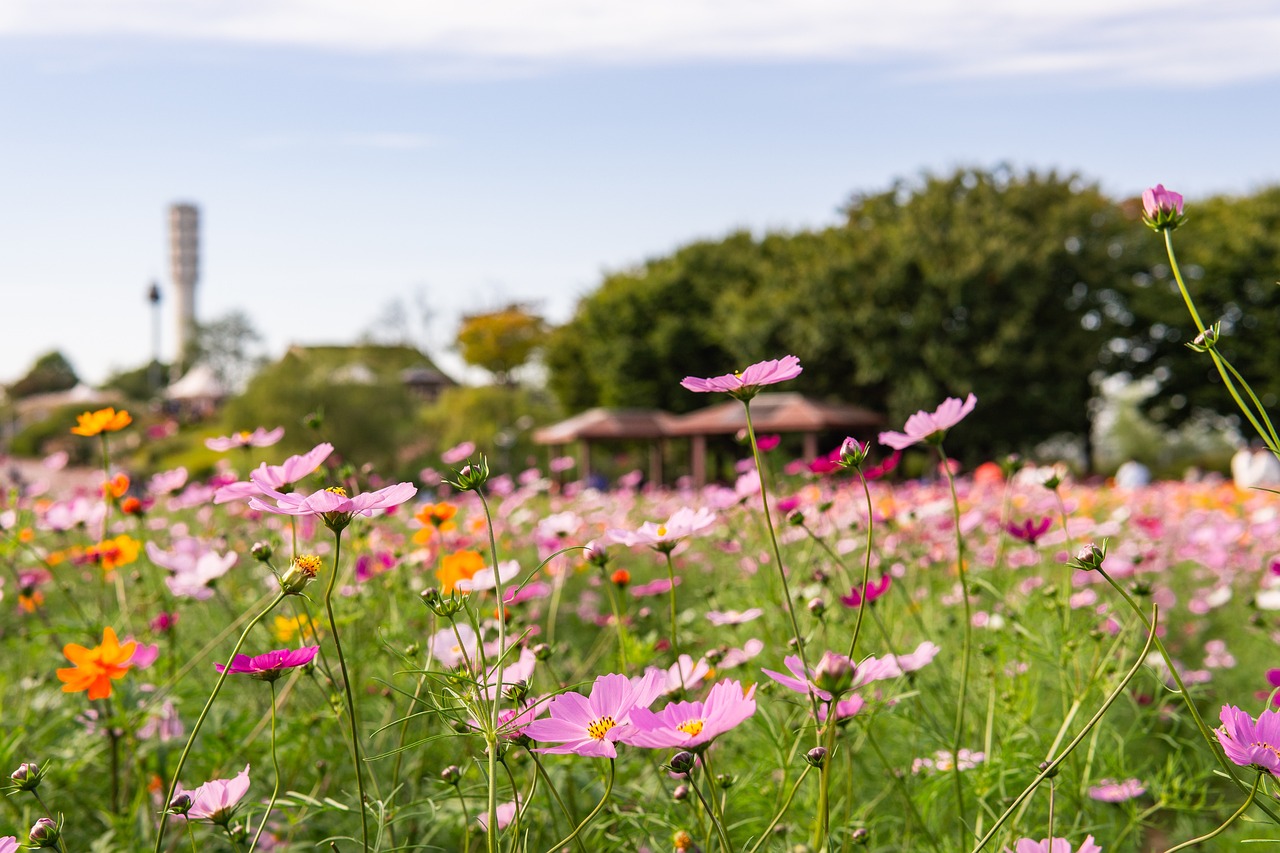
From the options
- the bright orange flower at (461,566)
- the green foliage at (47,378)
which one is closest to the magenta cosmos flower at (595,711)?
the bright orange flower at (461,566)

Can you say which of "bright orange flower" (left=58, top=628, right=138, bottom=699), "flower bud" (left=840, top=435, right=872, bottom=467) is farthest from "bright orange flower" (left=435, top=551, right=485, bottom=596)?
"flower bud" (left=840, top=435, right=872, bottom=467)

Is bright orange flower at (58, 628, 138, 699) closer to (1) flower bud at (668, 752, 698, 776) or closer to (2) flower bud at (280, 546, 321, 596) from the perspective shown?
(2) flower bud at (280, 546, 321, 596)

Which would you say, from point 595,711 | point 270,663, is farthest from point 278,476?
point 595,711

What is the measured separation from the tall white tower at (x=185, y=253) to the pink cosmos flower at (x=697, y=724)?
188 feet

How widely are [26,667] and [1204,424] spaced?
2046cm

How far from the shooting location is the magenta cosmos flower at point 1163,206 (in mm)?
982

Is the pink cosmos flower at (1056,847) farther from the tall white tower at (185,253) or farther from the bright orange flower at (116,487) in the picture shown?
the tall white tower at (185,253)

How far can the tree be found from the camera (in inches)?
1303

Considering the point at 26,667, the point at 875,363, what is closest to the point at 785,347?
the point at 875,363

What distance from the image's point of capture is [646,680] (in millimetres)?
851

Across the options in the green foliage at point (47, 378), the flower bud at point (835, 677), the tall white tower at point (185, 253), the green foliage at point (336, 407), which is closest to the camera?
the flower bud at point (835, 677)

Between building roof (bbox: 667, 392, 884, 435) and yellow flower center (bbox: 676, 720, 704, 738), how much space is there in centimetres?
1289

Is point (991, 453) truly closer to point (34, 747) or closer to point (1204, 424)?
point (1204, 424)

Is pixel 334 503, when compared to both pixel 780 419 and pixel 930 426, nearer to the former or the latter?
pixel 930 426
